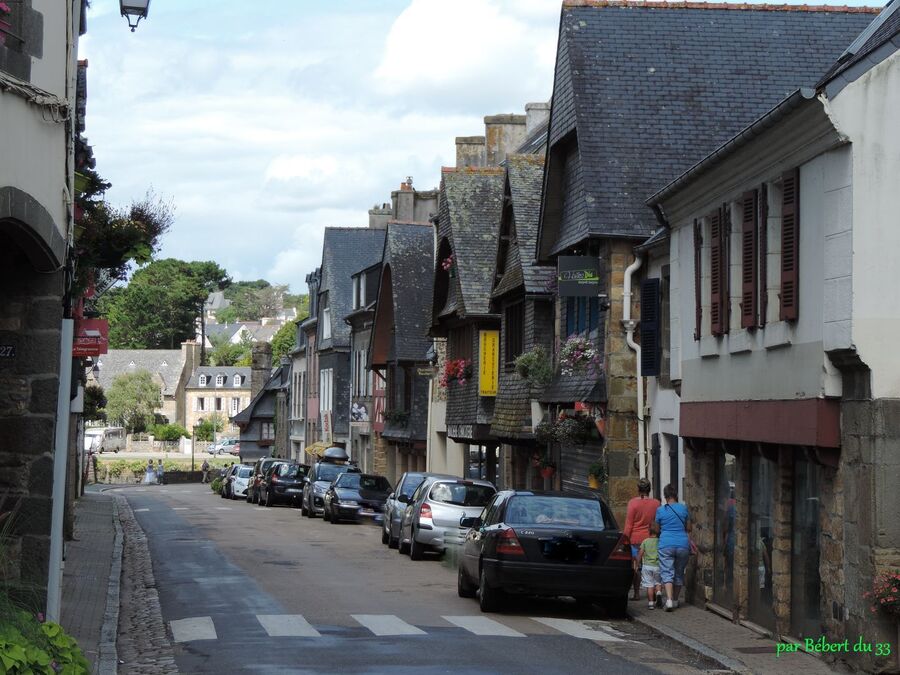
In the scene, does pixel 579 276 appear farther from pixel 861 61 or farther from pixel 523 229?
pixel 861 61

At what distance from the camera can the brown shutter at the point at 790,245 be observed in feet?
47.8

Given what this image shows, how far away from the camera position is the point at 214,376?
13900 cm

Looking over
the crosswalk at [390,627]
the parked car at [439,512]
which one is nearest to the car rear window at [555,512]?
the crosswalk at [390,627]

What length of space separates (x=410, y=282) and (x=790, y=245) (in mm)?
34657

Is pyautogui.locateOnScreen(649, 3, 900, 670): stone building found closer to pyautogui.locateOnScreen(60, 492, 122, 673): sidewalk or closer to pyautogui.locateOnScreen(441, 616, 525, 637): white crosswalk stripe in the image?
pyautogui.locateOnScreen(441, 616, 525, 637): white crosswalk stripe

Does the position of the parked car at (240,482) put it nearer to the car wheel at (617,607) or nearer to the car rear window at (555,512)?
the car rear window at (555,512)

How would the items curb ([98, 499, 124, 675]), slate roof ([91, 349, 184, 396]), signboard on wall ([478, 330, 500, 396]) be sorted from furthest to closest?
1. slate roof ([91, 349, 184, 396])
2. signboard on wall ([478, 330, 500, 396])
3. curb ([98, 499, 124, 675])

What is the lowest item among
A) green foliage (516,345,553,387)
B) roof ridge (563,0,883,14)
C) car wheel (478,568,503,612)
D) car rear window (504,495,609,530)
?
car wheel (478,568,503,612)

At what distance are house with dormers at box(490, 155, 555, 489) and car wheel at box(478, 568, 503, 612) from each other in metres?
11.4

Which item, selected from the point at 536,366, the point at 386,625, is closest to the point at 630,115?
the point at 536,366

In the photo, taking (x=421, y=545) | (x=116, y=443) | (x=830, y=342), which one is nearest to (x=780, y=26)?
(x=421, y=545)

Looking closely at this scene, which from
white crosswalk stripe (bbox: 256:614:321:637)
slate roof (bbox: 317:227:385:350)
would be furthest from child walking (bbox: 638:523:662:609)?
slate roof (bbox: 317:227:385:350)

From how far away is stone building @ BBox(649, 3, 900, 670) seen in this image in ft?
42.7

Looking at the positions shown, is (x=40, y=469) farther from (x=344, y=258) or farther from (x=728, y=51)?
(x=344, y=258)
